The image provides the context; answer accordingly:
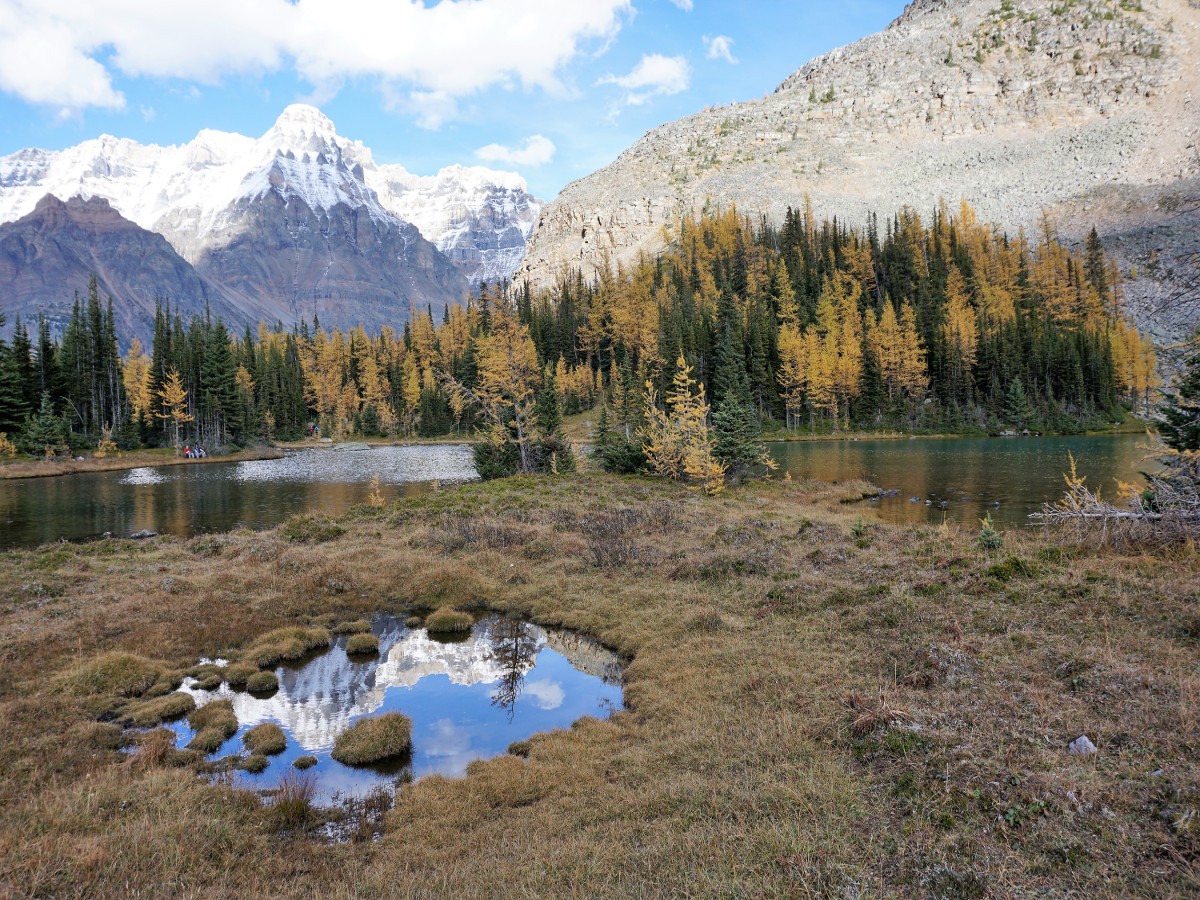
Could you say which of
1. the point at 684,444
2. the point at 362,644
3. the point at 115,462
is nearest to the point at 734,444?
the point at 684,444

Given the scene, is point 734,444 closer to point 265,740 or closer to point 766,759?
point 766,759

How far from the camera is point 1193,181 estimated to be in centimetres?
13812

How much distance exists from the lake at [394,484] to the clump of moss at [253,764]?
30.3m

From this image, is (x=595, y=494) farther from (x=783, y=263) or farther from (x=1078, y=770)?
(x=783, y=263)

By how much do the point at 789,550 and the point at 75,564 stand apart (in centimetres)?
2904

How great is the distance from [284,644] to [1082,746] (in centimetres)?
1788

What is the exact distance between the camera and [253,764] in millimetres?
11102

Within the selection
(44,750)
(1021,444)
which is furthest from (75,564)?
(1021,444)

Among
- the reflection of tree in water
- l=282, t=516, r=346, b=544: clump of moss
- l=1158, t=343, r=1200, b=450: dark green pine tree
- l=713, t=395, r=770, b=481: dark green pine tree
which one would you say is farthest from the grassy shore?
l=713, t=395, r=770, b=481: dark green pine tree

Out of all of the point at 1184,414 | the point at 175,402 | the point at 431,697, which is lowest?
the point at 431,697

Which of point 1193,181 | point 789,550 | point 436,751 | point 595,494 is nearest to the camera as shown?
point 436,751

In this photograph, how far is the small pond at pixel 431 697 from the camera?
11.5m

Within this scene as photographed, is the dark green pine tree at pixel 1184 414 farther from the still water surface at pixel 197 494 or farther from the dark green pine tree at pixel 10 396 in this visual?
the dark green pine tree at pixel 10 396

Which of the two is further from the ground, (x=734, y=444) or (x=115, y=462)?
(x=115, y=462)
